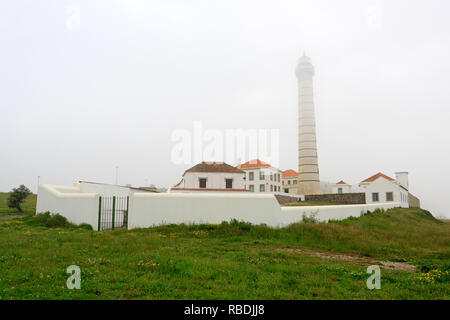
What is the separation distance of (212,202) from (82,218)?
7.48 metres

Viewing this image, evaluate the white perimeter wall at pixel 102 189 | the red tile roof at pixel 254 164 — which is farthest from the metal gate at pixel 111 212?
the red tile roof at pixel 254 164

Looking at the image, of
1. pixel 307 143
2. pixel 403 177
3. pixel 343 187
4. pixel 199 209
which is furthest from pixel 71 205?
pixel 343 187

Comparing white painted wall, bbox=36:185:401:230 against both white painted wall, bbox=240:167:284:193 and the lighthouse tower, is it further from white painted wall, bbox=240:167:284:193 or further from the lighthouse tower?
white painted wall, bbox=240:167:284:193

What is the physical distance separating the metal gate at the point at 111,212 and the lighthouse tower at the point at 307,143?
3739cm

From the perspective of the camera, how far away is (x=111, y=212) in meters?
18.1

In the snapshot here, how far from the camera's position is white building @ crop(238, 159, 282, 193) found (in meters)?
55.3

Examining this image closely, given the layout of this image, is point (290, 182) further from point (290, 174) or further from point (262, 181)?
point (262, 181)

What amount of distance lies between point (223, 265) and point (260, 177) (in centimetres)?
4711

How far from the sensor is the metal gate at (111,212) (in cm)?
1778

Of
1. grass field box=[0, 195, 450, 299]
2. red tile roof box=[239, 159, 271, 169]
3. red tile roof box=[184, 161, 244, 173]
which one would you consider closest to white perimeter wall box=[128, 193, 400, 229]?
grass field box=[0, 195, 450, 299]

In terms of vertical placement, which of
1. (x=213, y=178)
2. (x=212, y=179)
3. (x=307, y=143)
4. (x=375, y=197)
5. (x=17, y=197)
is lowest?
(x=17, y=197)

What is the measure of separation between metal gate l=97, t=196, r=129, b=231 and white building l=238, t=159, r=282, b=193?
38.3 m
